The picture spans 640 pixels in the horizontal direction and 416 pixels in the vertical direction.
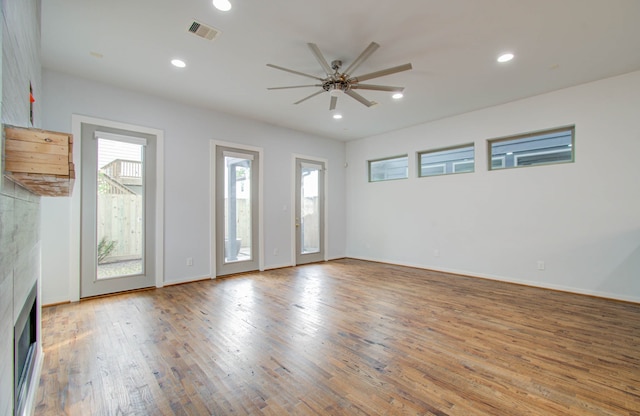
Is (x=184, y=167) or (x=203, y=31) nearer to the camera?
(x=203, y=31)

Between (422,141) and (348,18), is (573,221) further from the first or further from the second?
(348,18)

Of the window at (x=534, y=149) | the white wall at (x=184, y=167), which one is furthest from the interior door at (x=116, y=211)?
the window at (x=534, y=149)

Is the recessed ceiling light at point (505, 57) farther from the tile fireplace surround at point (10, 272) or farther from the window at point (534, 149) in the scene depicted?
the tile fireplace surround at point (10, 272)

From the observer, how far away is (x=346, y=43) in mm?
2932

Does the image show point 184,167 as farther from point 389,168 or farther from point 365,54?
point 389,168

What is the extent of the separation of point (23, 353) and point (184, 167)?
11.3 ft

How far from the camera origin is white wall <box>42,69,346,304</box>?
354cm

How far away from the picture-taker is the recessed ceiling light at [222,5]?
2338mm

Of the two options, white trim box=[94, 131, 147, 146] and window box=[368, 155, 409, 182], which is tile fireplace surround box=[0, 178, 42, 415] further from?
window box=[368, 155, 409, 182]

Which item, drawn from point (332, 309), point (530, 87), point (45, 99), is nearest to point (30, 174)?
point (332, 309)

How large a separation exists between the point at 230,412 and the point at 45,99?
430 centimetres

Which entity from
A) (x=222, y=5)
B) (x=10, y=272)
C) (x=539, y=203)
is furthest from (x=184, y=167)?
(x=539, y=203)

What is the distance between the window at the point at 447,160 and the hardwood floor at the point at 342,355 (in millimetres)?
2462

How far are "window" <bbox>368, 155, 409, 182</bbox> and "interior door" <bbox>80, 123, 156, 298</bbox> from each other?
15.1 feet
